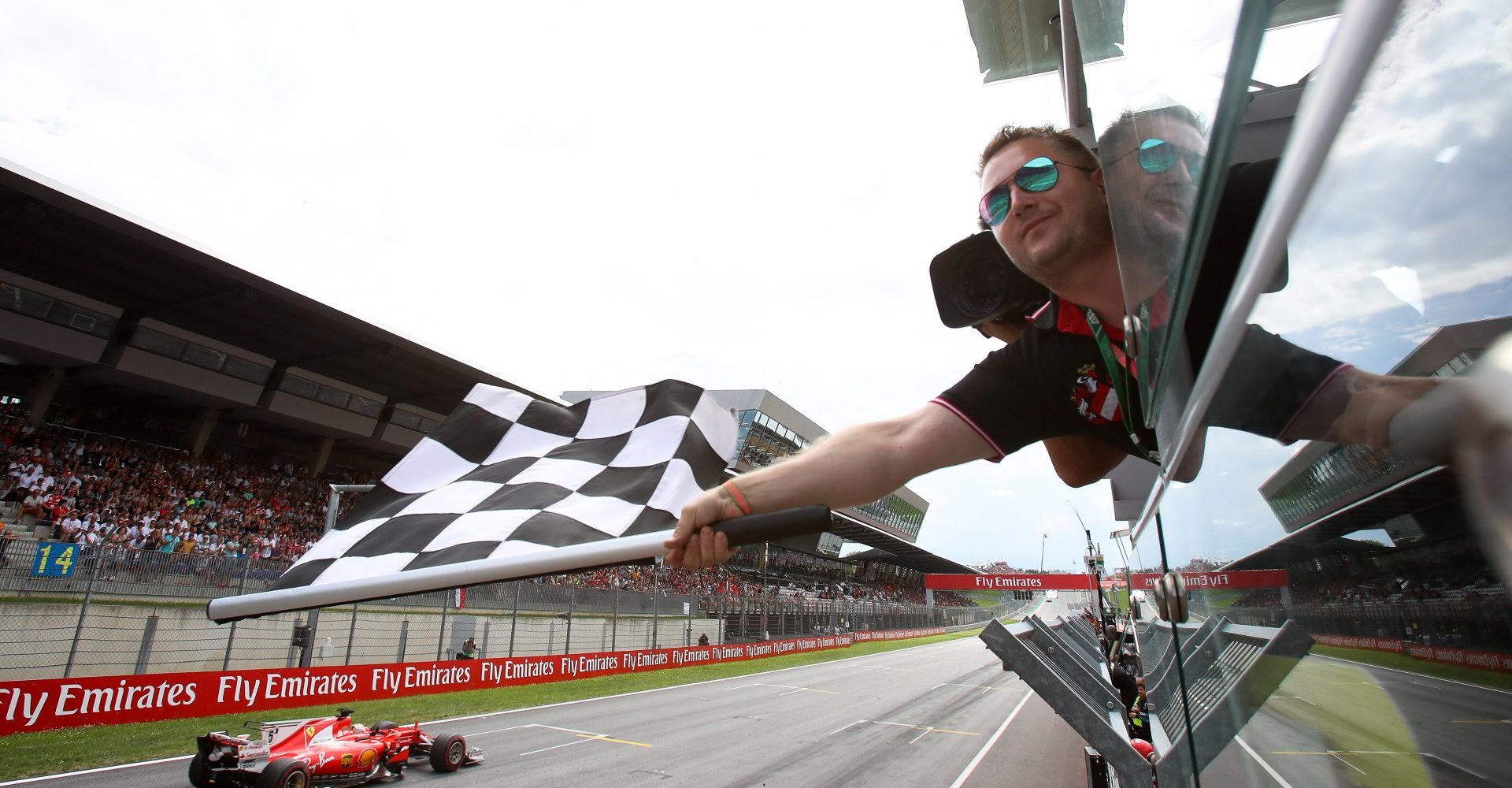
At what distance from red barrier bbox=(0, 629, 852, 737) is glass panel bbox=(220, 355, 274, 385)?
40.2ft

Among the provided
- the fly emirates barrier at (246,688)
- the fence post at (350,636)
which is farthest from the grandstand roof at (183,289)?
the fly emirates barrier at (246,688)

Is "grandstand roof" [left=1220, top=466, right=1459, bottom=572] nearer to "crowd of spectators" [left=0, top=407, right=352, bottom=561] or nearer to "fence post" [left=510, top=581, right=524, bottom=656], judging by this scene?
"crowd of spectators" [left=0, top=407, right=352, bottom=561]

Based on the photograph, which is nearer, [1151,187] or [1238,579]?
[1151,187]

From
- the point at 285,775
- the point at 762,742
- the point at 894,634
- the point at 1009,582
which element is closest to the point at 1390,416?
the point at 285,775

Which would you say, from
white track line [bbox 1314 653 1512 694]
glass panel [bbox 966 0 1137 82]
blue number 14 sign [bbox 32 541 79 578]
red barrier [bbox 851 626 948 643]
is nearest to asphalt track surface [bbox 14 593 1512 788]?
white track line [bbox 1314 653 1512 694]

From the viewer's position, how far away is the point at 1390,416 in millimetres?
484

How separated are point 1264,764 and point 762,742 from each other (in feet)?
38.1

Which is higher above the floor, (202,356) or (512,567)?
(202,356)

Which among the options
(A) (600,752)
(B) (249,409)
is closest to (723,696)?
(A) (600,752)

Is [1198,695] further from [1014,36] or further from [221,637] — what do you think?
[221,637]

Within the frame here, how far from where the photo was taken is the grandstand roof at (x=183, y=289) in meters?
15.6

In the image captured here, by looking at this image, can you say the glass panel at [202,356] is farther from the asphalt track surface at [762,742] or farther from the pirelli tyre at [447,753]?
the pirelli tyre at [447,753]

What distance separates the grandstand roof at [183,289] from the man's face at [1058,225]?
19.4 meters

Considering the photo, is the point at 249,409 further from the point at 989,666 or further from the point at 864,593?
the point at 864,593
